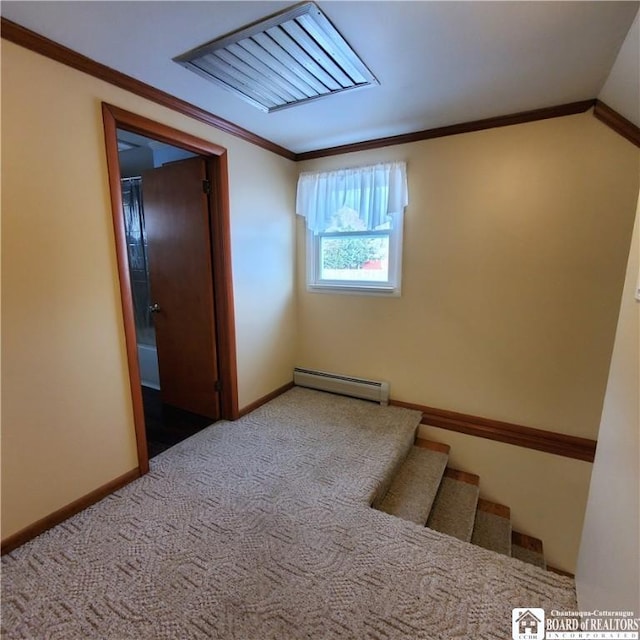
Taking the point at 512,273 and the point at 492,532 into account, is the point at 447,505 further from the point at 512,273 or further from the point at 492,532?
the point at 512,273

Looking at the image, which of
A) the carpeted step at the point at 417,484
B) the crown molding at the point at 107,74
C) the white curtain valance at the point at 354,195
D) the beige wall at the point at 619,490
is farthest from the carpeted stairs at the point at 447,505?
the crown molding at the point at 107,74

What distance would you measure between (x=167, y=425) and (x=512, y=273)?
9.34 feet

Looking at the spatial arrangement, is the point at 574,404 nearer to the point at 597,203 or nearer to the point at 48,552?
the point at 597,203

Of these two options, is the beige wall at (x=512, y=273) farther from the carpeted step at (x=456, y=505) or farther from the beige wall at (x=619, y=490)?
the beige wall at (x=619, y=490)

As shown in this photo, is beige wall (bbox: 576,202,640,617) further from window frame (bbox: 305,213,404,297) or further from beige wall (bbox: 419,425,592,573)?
window frame (bbox: 305,213,404,297)

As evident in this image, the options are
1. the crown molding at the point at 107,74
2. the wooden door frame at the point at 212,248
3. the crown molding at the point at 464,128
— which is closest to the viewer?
the crown molding at the point at 107,74

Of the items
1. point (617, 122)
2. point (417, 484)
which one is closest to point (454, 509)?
point (417, 484)

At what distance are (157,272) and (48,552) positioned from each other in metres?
1.98

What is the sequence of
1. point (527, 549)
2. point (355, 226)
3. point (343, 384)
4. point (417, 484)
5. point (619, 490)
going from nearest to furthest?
point (619, 490) → point (417, 484) → point (527, 549) → point (355, 226) → point (343, 384)

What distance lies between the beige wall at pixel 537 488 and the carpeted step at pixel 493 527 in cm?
10

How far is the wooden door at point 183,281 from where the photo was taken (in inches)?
97.8

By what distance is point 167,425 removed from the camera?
2709mm

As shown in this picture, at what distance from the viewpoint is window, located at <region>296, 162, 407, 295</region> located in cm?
260

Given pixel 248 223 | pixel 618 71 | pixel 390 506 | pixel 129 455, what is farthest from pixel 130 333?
pixel 618 71
